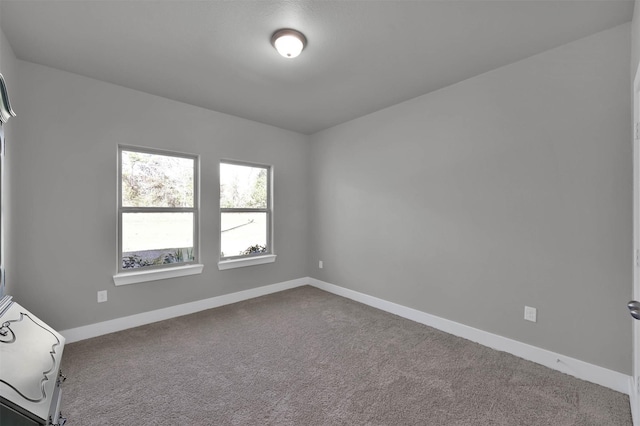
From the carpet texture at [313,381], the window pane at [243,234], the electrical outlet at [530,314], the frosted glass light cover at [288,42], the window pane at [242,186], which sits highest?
the frosted glass light cover at [288,42]

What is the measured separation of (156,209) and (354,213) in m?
2.54

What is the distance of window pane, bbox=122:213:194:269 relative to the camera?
3166 mm

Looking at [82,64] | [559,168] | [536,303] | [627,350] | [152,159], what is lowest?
[627,350]

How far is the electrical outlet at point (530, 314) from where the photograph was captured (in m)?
2.43

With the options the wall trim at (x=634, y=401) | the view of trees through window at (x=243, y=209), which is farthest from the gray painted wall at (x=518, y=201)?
the view of trees through window at (x=243, y=209)

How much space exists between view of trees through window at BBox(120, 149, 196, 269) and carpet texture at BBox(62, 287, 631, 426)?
84 cm

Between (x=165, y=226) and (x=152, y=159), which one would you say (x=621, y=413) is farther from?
(x=152, y=159)

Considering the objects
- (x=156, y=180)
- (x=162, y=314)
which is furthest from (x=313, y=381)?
(x=156, y=180)

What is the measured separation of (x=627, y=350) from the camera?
2.03 m

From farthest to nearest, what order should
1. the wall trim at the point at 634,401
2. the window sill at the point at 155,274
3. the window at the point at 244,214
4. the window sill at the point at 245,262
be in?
the window at the point at 244,214 → the window sill at the point at 245,262 → the window sill at the point at 155,274 → the wall trim at the point at 634,401

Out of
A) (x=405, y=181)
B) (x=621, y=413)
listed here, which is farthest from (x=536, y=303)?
(x=405, y=181)

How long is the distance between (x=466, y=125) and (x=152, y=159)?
3.52 meters

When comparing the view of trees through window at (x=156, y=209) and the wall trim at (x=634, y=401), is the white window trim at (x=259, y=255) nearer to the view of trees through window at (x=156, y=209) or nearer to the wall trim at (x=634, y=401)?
the view of trees through window at (x=156, y=209)

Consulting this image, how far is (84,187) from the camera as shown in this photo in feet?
9.33
